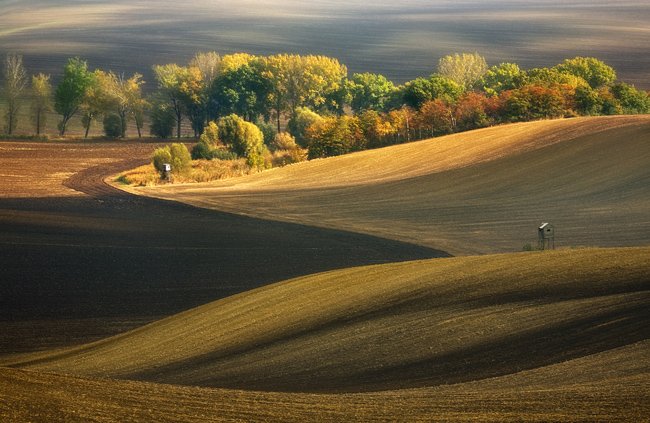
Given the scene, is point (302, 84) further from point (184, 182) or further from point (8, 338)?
point (8, 338)

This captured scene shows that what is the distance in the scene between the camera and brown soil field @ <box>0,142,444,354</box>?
32.1 m

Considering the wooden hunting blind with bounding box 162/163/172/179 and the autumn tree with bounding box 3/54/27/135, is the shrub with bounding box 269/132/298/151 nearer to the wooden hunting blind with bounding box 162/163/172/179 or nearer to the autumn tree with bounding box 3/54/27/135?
the wooden hunting blind with bounding box 162/163/172/179

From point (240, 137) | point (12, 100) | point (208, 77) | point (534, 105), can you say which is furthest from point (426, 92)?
point (12, 100)

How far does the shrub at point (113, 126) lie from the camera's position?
11712 centimetres

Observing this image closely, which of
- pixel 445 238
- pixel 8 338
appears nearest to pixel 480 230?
pixel 445 238

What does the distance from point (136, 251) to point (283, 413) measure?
3248 cm

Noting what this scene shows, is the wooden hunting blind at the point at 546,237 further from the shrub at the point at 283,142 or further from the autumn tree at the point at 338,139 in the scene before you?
the shrub at the point at 283,142

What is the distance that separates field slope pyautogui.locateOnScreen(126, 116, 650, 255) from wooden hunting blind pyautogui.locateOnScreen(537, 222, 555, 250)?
528 mm

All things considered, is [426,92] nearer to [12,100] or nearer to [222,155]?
[222,155]

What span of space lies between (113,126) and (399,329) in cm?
9800

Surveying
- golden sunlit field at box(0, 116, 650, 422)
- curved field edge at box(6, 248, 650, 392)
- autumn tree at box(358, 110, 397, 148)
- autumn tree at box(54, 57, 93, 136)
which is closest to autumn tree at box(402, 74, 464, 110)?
autumn tree at box(358, 110, 397, 148)

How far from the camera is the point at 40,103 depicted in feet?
387

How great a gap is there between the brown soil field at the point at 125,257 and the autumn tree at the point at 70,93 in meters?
53.6

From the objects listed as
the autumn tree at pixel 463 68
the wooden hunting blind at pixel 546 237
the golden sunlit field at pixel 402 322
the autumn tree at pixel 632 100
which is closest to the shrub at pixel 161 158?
the golden sunlit field at pixel 402 322
